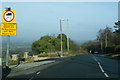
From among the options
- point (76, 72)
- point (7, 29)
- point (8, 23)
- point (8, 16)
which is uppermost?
point (8, 16)

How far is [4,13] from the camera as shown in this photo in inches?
580

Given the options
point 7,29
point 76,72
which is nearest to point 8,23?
point 7,29

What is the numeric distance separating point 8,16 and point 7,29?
811mm

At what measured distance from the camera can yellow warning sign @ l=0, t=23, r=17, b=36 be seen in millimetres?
14672

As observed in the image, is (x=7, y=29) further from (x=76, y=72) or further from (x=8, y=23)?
(x=76, y=72)

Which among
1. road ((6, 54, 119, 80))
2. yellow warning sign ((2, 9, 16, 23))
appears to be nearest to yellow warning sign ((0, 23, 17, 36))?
yellow warning sign ((2, 9, 16, 23))

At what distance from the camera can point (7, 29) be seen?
14.8m

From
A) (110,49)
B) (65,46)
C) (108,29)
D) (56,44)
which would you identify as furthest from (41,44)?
(108,29)

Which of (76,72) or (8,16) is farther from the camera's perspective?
(76,72)

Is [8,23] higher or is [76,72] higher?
[8,23]

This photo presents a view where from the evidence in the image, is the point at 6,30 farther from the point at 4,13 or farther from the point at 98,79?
the point at 98,79

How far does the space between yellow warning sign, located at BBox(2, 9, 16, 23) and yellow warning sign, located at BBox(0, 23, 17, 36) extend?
257 millimetres

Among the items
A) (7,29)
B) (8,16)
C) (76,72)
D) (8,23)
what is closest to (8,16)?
(8,16)

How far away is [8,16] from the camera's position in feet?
48.4
